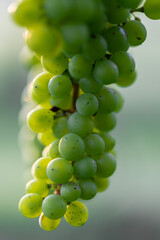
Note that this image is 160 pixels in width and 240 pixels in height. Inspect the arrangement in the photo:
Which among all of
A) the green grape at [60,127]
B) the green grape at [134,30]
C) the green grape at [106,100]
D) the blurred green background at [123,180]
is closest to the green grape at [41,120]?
the green grape at [60,127]

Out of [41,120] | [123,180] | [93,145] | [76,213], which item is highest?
[123,180]

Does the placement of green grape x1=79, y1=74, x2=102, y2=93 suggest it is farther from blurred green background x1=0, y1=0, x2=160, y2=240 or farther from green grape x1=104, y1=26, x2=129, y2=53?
blurred green background x1=0, y1=0, x2=160, y2=240

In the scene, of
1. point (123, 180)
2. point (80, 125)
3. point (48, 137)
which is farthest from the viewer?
point (123, 180)

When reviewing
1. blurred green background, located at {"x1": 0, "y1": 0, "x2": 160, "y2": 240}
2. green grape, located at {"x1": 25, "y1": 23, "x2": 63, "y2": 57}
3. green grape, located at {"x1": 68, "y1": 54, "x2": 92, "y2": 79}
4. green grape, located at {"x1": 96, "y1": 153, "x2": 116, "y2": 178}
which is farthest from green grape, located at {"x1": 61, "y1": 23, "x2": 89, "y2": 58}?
blurred green background, located at {"x1": 0, "y1": 0, "x2": 160, "y2": 240}

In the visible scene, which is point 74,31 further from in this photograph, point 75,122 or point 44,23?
point 75,122

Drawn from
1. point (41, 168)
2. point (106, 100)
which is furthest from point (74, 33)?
point (41, 168)

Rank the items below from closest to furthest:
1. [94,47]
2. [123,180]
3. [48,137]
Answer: [94,47] → [48,137] → [123,180]

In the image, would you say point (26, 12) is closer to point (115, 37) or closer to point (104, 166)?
point (115, 37)

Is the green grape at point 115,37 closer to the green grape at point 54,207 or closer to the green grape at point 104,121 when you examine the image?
the green grape at point 104,121

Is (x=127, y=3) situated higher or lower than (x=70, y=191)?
higher
